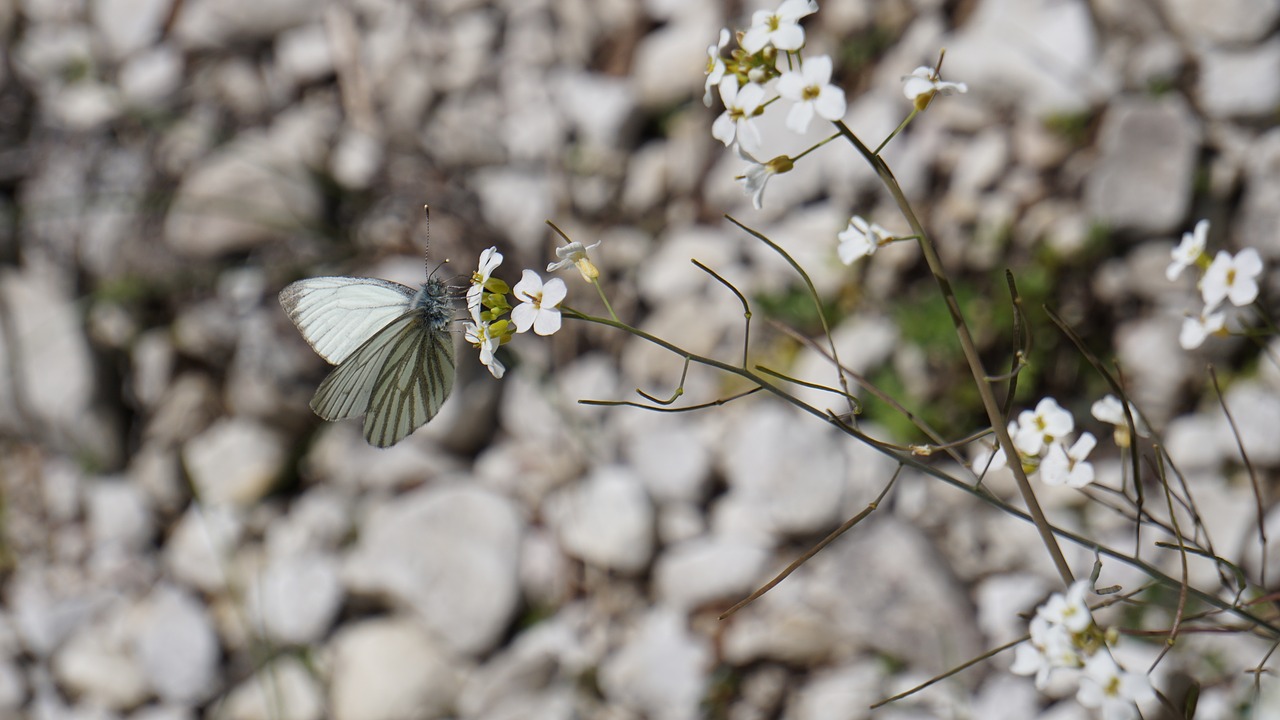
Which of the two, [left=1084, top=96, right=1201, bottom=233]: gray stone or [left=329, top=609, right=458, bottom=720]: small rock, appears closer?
[left=1084, top=96, right=1201, bottom=233]: gray stone

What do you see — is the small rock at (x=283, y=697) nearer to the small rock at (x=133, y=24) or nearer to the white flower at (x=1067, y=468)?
the white flower at (x=1067, y=468)

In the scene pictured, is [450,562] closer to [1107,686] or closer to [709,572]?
[709,572]

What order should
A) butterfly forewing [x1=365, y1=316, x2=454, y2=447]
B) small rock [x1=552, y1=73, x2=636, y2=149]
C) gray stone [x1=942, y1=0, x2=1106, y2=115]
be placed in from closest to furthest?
1. butterfly forewing [x1=365, y1=316, x2=454, y2=447]
2. gray stone [x1=942, y1=0, x2=1106, y2=115]
3. small rock [x1=552, y1=73, x2=636, y2=149]

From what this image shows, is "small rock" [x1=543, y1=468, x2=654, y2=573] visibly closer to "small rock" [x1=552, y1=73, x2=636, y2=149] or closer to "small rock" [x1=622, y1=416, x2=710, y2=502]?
"small rock" [x1=622, y1=416, x2=710, y2=502]

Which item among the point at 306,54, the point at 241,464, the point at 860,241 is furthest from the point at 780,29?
the point at 306,54

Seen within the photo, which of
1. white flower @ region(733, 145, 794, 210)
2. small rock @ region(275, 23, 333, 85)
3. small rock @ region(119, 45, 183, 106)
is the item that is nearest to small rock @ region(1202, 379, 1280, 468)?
white flower @ region(733, 145, 794, 210)

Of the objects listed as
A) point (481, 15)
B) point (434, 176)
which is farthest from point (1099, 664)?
point (481, 15)
